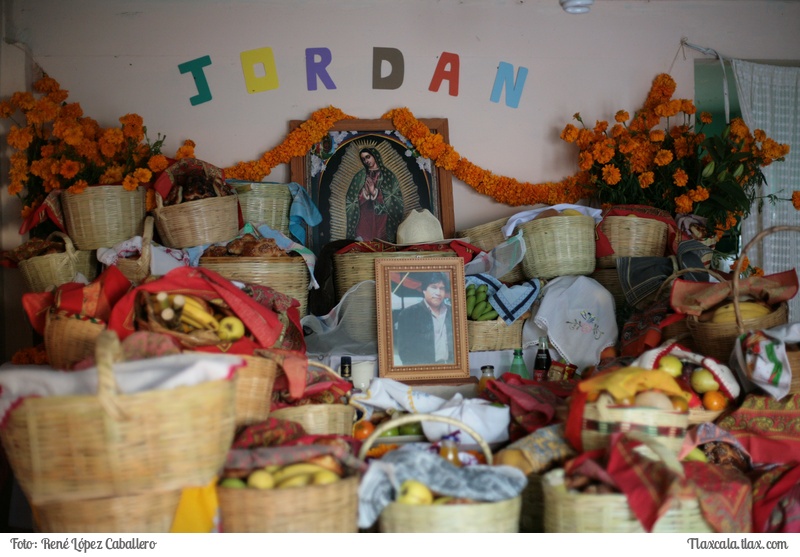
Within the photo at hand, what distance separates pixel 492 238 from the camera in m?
5.16

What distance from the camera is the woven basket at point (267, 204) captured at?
196 inches

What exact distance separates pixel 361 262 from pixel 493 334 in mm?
867

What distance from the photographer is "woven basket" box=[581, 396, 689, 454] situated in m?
2.87

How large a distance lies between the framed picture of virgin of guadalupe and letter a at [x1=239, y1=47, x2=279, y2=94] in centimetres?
33

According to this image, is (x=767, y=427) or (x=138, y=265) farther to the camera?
(x=138, y=265)

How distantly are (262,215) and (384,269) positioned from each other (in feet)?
3.07

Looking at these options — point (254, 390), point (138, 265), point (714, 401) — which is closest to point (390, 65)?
point (138, 265)

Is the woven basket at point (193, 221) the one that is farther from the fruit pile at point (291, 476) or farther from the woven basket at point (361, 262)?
the fruit pile at point (291, 476)

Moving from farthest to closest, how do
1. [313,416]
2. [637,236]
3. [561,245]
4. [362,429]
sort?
[637,236]
[561,245]
[362,429]
[313,416]

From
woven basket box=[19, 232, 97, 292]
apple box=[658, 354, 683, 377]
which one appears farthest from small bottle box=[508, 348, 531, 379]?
woven basket box=[19, 232, 97, 292]

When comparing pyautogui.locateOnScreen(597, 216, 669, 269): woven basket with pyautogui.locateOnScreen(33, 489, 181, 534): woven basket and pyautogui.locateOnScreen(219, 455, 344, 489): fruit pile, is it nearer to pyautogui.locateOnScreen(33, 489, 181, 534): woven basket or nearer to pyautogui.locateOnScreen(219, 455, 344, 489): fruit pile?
pyautogui.locateOnScreen(219, 455, 344, 489): fruit pile

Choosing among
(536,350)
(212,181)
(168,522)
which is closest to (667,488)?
(168,522)

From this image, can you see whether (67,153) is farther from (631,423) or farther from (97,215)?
(631,423)

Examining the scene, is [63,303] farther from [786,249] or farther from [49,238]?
[786,249]
